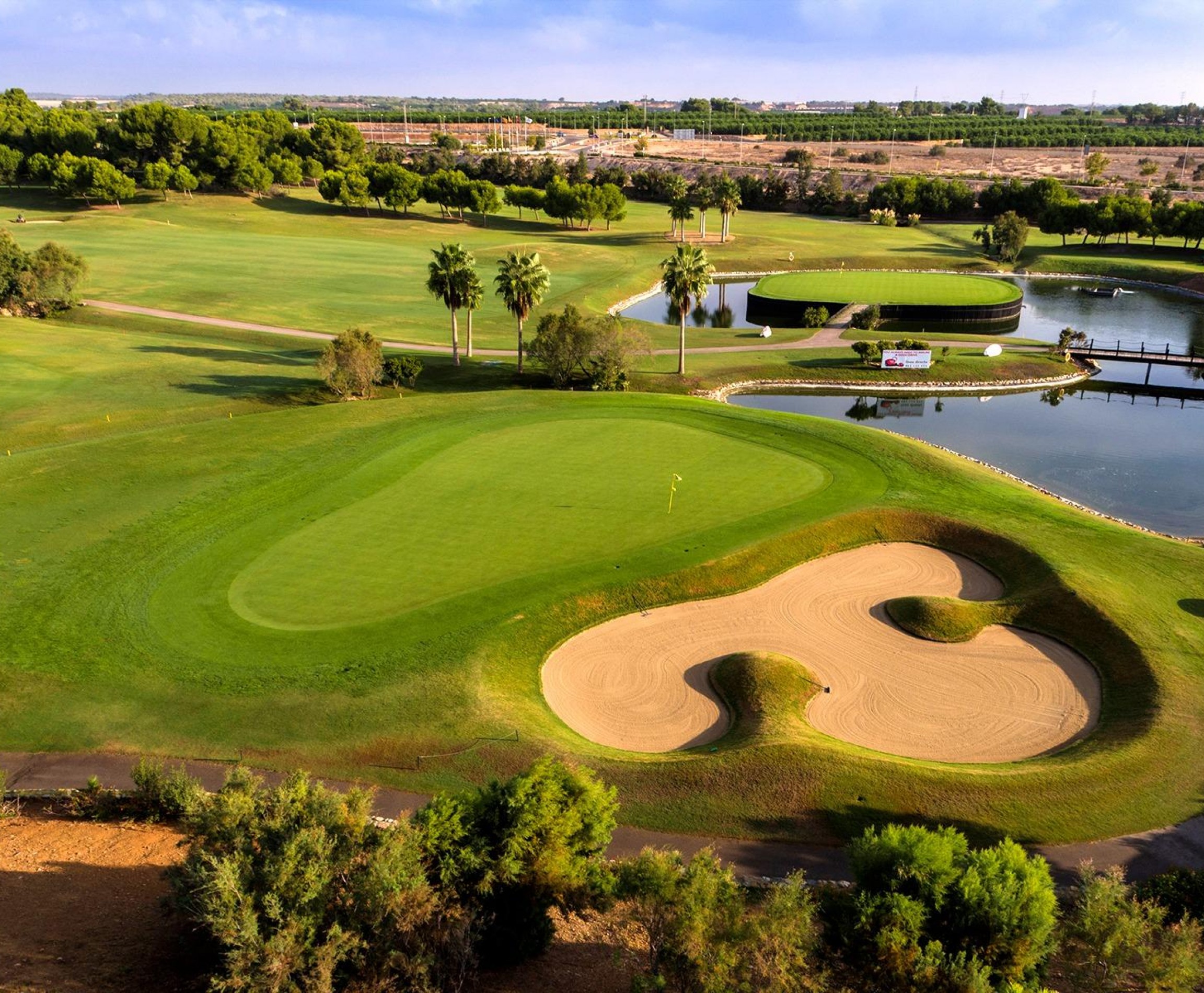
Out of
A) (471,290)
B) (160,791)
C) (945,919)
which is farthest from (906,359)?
(160,791)

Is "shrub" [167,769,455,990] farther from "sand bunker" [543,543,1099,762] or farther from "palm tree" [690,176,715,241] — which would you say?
"palm tree" [690,176,715,241]

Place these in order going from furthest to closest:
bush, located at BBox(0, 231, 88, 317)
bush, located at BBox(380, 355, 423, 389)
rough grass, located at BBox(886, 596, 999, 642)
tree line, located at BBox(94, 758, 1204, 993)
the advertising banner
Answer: bush, located at BBox(0, 231, 88, 317) → the advertising banner → bush, located at BBox(380, 355, 423, 389) → rough grass, located at BBox(886, 596, 999, 642) → tree line, located at BBox(94, 758, 1204, 993)

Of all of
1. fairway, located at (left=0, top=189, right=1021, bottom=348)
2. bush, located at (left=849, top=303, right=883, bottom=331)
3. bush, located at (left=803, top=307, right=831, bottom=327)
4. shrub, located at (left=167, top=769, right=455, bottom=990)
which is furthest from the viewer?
bush, located at (left=803, top=307, right=831, bottom=327)

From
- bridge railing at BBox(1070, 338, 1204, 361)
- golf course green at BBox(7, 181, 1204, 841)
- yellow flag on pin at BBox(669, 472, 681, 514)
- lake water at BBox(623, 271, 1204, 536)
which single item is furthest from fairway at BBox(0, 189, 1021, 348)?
yellow flag on pin at BBox(669, 472, 681, 514)

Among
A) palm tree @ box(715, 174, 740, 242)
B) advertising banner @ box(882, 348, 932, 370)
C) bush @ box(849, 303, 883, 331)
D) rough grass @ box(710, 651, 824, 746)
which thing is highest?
palm tree @ box(715, 174, 740, 242)

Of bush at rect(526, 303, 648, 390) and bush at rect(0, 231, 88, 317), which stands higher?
bush at rect(0, 231, 88, 317)

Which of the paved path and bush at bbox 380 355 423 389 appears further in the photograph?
bush at bbox 380 355 423 389

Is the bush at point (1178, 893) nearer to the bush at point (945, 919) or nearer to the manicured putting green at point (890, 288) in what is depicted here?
the bush at point (945, 919)
